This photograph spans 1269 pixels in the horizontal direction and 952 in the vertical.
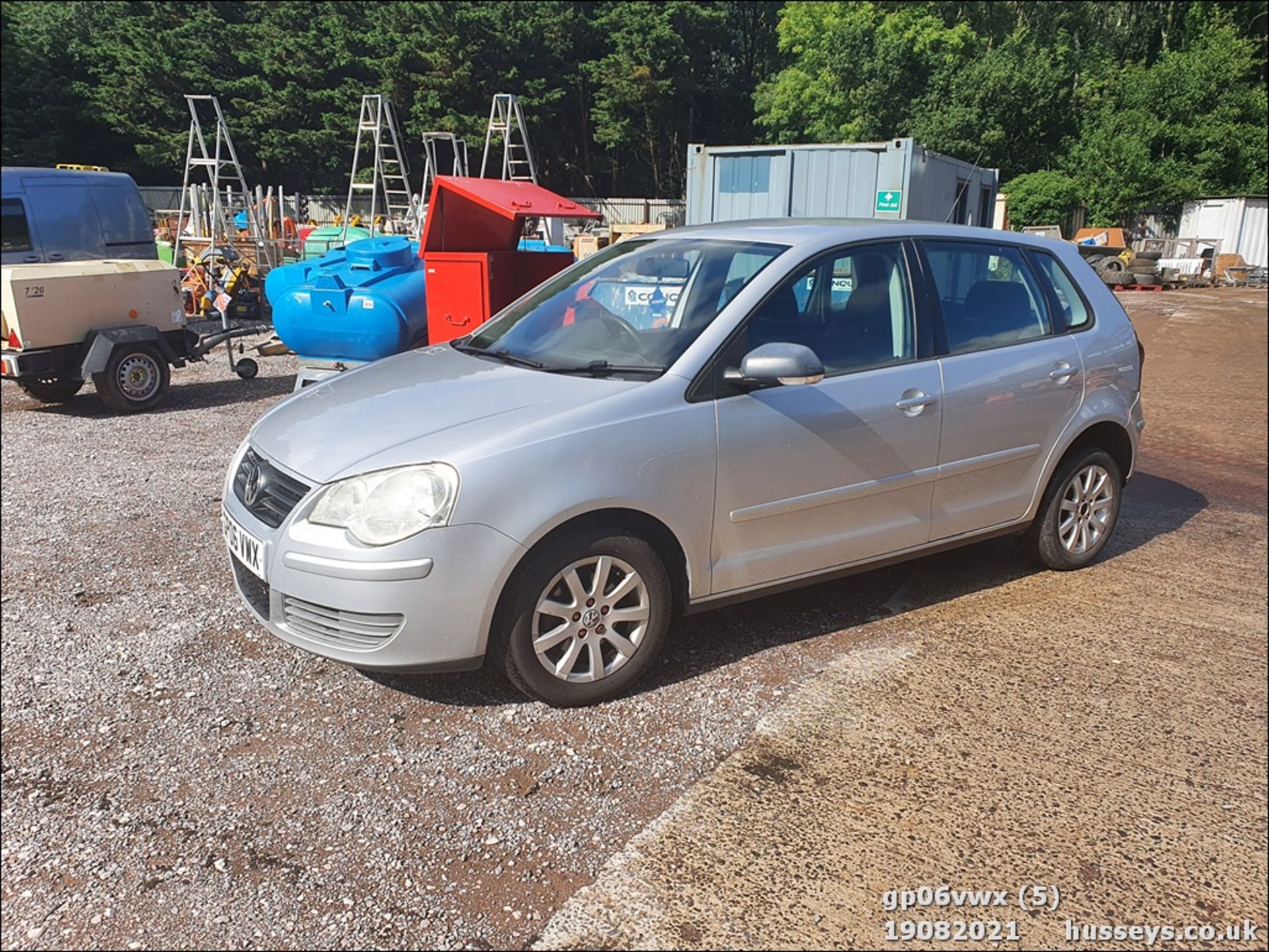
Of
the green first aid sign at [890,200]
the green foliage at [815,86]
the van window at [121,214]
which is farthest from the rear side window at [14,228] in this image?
the green foliage at [815,86]

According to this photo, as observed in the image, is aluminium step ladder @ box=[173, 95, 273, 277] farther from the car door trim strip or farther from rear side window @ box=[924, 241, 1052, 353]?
the car door trim strip

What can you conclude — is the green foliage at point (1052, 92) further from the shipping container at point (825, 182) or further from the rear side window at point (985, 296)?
the rear side window at point (985, 296)

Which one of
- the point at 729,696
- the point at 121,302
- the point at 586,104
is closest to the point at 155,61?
the point at 729,696

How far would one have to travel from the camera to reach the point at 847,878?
2.46 meters

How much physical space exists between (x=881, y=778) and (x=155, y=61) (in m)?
2.90

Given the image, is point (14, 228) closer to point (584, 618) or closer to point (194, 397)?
point (584, 618)

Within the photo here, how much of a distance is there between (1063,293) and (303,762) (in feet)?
13.1

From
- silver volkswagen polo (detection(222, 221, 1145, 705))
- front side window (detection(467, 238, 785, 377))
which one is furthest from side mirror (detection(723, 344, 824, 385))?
front side window (detection(467, 238, 785, 377))

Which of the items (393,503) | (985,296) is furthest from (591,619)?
(985,296)

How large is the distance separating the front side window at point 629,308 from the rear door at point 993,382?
3.06 ft

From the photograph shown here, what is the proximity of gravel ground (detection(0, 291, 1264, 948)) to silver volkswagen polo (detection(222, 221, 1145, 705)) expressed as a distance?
31 centimetres

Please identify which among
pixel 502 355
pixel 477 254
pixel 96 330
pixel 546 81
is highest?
pixel 546 81

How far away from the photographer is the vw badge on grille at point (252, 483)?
3490 millimetres

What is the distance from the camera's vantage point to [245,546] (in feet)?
11.4
